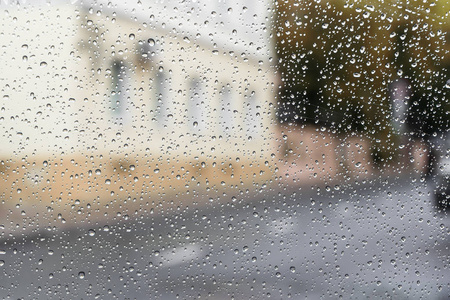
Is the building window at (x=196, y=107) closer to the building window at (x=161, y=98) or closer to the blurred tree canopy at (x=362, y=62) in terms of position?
the building window at (x=161, y=98)

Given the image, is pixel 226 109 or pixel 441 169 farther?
pixel 441 169

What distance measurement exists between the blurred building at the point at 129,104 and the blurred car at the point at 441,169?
54cm

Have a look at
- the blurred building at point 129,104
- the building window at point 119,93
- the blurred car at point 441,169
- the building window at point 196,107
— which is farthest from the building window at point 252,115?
the blurred car at point 441,169

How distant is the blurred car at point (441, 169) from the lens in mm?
1051

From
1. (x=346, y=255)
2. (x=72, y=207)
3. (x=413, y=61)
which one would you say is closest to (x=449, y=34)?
(x=413, y=61)

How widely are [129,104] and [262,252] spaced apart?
0.55 m

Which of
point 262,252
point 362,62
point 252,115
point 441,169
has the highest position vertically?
point 362,62

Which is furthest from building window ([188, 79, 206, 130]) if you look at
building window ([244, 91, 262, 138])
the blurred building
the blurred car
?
the blurred car

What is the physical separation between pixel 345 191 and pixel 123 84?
2.27 ft

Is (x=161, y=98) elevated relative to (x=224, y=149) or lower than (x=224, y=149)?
elevated

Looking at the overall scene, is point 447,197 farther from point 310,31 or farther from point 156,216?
point 156,216

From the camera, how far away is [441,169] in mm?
1061

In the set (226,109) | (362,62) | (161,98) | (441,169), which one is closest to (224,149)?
(226,109)

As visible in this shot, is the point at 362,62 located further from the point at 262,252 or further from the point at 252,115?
the point at 262,252
